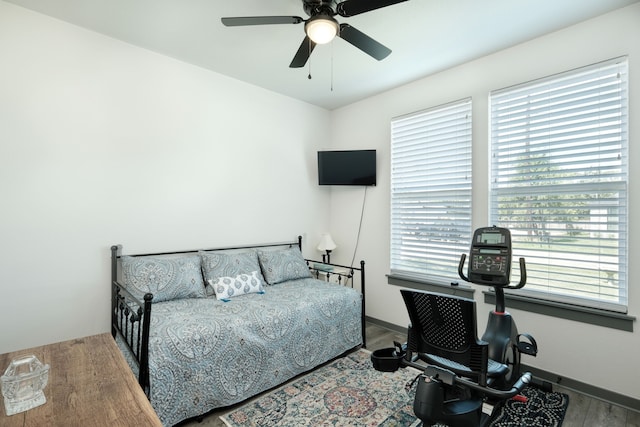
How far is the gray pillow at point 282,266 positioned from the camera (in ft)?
10.4

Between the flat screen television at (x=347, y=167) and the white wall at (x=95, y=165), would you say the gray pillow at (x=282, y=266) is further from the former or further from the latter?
the flat screen television at (x=347, y=167)

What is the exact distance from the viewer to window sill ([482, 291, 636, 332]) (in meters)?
2.13

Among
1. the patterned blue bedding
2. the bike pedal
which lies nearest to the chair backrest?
the bike pedal

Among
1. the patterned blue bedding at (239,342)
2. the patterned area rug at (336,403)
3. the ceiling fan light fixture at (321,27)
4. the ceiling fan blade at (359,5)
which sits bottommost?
the patterned area rug at (336,403)

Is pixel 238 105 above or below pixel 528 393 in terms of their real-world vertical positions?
above

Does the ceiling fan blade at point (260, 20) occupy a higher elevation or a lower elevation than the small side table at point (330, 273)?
higher

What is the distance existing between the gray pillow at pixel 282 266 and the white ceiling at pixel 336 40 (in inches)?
72.5

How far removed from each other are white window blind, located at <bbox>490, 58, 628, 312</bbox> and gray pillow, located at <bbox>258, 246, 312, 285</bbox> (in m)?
1.98

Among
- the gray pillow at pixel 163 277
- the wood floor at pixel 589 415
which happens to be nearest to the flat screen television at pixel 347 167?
the gray pillow at pixel 163 277

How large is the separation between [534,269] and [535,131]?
3.64 feet

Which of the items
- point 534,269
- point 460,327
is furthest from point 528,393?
point 460,327

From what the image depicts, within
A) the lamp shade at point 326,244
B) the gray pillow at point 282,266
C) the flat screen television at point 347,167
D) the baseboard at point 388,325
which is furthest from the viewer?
the lamp shade at point 326,244

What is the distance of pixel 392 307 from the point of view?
139 inches

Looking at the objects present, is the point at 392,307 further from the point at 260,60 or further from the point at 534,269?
the point at 260,60
